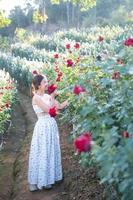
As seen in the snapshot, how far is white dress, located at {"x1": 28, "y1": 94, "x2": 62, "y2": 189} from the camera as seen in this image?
249 inches

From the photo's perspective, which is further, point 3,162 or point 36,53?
point 36,53

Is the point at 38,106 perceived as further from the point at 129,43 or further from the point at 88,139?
the point at 88,139

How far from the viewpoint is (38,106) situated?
6176mm

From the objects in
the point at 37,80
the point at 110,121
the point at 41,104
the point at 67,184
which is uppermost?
the point at 110,121

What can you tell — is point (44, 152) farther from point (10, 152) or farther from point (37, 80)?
point (10, 152)

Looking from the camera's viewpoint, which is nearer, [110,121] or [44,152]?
[110,121]

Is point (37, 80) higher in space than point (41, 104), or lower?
higher

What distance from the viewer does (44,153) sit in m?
6.31

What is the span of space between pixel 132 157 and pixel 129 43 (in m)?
1.89

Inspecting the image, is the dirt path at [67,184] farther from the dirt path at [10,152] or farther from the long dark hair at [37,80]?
the long dark hair at [37,80]

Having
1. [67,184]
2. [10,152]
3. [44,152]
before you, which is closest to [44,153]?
[44,152]

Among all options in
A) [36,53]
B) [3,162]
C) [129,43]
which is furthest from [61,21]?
[129,43]

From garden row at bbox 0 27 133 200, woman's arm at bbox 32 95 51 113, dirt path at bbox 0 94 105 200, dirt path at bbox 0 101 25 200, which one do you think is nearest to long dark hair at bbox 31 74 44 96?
woman's arm at bbox 32 95 51 113

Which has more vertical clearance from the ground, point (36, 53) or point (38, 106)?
point (38, 106)
